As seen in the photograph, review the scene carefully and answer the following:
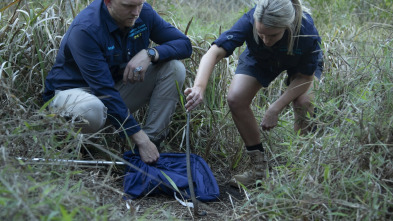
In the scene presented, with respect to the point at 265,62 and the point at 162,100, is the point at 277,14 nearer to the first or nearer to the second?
the point at 265,62

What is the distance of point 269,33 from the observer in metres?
3.10

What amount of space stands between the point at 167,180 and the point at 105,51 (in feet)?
3.01

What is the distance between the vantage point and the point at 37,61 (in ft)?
12.8

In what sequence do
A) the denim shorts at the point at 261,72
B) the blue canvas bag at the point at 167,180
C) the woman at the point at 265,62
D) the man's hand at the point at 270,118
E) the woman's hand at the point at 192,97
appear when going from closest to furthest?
the woman's hand at the point at 192,97 → the woman at the point at 265,62 → the blue canvas bag at the point at 167,180 → the man's hand at the point at 270,118 → the denim shorts at the point at 261,72

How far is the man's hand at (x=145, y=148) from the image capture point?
10.9 feet

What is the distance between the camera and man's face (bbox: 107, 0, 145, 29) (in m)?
3.31

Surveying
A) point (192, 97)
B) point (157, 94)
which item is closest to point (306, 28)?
point (192, 97)

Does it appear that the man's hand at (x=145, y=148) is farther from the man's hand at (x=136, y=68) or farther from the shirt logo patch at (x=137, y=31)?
the shirt logo patch at (x=137, y=31)

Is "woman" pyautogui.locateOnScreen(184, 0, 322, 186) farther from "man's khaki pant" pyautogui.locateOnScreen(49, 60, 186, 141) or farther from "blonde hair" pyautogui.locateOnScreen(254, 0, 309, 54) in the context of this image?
"man's khaki pant" pyautogui.locateOnScreen(49, 60, 186, 141)

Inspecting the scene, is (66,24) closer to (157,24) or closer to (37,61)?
(37,61)

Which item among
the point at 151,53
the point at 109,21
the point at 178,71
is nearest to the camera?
the point at 109,21

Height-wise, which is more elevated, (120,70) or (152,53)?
(152,53)

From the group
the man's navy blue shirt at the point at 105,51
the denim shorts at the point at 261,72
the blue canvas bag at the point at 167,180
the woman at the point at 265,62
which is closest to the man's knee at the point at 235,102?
the woman at the point at 265,62

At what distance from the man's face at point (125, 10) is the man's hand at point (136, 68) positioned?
24 cm
